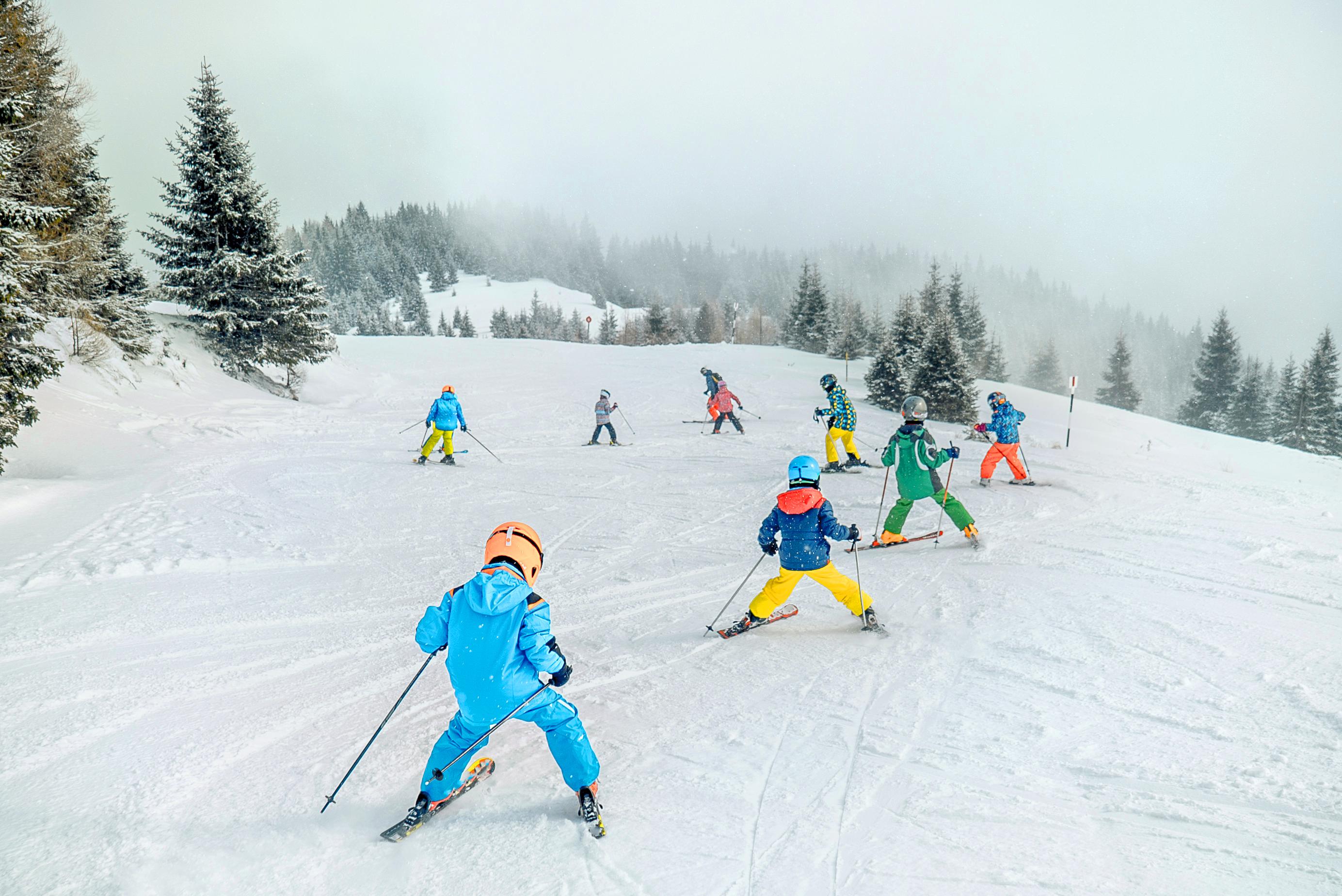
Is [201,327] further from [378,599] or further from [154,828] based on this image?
[154,828]

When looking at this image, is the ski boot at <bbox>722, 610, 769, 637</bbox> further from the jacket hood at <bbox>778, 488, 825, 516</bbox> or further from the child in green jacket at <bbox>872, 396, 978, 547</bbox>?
the child in green jacket at <bbox>872, 396, 978, 547</bbox>

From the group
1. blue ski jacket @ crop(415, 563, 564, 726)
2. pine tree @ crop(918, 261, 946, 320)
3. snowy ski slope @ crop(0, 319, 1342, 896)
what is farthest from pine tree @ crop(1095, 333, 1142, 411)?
blue ski jacket @ crop(415, 563, 564, 726)

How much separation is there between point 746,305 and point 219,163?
131808mm

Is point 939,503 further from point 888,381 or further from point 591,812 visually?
point 888,381

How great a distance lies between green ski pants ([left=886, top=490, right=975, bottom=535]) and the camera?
27.0 feet

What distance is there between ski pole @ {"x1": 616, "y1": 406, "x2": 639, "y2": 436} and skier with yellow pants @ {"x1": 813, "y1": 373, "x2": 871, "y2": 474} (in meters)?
6.54

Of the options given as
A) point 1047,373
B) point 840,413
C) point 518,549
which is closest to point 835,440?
point 840,413

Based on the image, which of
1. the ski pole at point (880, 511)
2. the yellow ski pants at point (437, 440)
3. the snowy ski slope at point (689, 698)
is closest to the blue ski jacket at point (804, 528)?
the snowy ski slope at point (689, 698)

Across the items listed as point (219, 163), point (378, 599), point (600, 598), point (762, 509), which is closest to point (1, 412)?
point (378, 599)

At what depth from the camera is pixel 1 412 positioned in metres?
9.20

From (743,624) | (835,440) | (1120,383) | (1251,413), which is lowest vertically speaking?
(1251,413)

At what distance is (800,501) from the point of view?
5.59 metres

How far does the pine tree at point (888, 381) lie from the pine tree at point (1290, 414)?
2494 centimetres

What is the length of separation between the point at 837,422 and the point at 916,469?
4.81m
